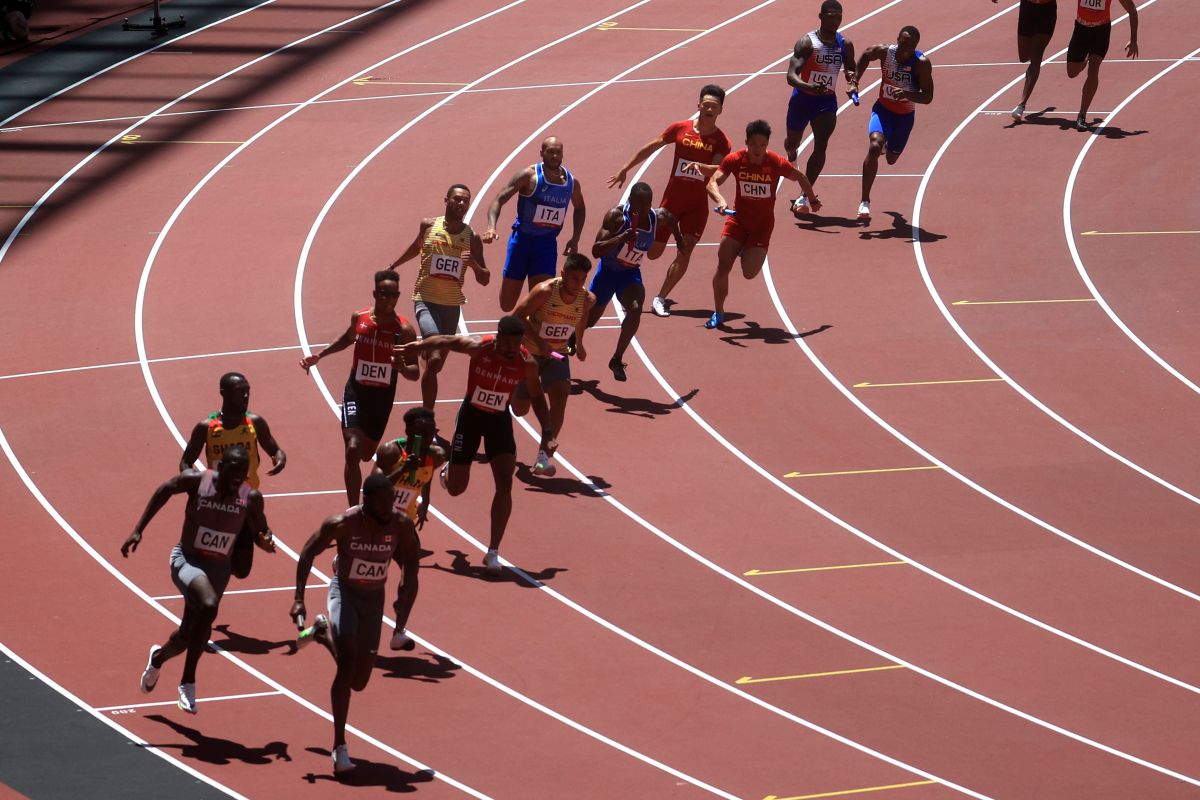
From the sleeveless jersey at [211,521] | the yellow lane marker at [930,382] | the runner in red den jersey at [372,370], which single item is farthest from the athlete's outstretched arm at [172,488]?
the yellow lane marker at [930,382]

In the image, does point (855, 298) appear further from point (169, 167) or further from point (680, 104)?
point (169, 167)

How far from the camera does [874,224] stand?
886 inches

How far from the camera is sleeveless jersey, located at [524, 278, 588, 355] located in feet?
51.6

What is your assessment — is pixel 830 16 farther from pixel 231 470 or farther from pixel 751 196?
pixel 231 470

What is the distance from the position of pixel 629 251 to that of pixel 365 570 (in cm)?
663

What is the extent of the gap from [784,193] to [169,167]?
7.48 meters

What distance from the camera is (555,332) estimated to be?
15.8 meters

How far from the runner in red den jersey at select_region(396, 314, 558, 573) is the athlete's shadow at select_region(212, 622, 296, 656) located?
1.76m

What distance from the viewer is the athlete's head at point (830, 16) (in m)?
21.6

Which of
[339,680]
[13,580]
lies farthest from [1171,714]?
[13,580]

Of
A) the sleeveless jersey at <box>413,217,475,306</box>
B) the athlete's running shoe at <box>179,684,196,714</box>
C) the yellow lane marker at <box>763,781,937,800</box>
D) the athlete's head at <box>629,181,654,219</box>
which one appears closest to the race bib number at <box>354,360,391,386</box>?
the sleeveless jersey at <box>413,217,475,306</box>

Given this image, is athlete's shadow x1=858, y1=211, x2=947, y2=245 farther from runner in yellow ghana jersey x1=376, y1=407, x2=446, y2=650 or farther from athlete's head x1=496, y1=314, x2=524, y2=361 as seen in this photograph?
runner in yellow ghana jersey x1=376, y1=407, x2=446, y2=650

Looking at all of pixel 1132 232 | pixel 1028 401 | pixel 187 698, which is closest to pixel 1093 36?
pixel 1132 232

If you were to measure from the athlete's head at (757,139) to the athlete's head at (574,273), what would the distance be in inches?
144
